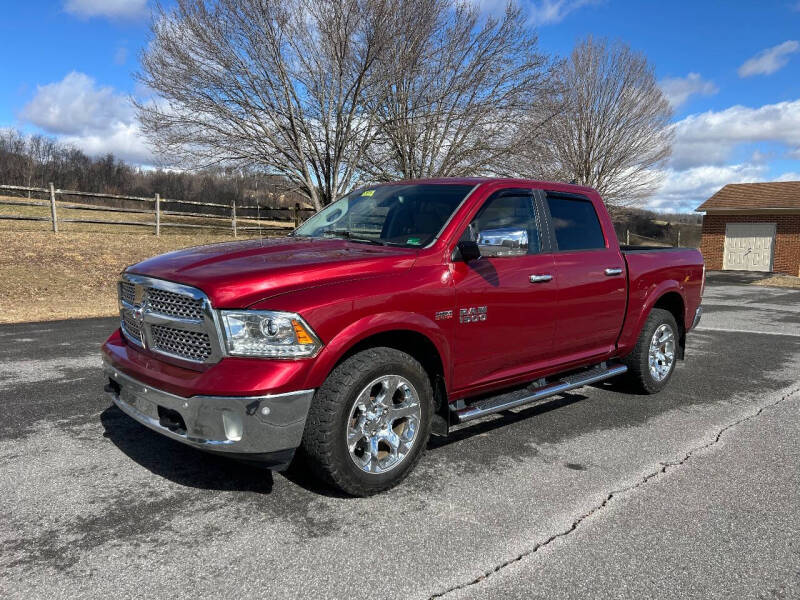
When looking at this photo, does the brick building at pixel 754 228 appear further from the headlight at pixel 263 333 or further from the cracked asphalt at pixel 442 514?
the headlight at pixel 263 333

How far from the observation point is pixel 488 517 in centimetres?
323

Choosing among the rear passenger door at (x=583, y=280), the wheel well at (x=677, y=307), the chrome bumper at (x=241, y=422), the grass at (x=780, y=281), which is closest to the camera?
the chrome bumper at (x=241, y=422)

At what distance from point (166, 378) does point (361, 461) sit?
117 centimetres

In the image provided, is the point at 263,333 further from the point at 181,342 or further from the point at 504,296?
the point at 504,296

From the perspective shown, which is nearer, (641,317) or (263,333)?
(263,333)

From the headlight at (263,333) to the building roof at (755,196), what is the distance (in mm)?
28383

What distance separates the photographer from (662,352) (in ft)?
19.4

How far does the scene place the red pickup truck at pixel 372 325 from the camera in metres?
3.07

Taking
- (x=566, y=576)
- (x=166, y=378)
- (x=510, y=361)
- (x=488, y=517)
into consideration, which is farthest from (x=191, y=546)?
(x=510, y=361)

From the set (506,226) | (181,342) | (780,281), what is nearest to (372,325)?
(181,342)

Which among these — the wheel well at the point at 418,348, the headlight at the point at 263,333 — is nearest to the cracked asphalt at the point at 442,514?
the wheel well at the point at 418,348

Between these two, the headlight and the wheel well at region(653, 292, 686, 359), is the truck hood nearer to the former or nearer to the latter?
the headlight

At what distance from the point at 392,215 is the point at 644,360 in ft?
9.30

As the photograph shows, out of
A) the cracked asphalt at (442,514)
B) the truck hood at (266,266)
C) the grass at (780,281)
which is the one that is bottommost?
the grass at (780,281)
